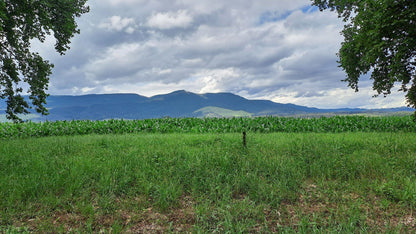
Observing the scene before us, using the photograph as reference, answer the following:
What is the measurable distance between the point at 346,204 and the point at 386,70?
889cm

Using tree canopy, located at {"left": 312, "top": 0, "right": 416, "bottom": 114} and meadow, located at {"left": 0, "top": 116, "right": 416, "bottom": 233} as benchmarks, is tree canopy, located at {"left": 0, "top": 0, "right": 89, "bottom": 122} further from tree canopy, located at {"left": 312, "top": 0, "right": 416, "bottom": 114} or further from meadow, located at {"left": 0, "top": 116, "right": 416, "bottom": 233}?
tree canopy, located at {"left": 312, "top": 0, "right": 416, "bottom": 114}

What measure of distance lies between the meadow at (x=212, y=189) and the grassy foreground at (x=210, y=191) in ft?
0.09

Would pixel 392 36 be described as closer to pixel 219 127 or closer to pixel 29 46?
pixel 219 127

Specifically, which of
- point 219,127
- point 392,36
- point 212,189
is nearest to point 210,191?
point 212,189

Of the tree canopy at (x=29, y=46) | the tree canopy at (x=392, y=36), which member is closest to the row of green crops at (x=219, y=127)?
the tree canopy at (x=29, y=46)

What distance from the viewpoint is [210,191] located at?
6.33 m

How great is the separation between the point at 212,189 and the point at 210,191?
110 millimetres

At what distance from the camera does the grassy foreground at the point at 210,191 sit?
5.06m

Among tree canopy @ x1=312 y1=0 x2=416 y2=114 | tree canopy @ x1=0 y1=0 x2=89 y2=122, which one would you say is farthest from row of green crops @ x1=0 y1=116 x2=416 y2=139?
tree canopy @ x1=312 y1=0 x2=416 y2=114

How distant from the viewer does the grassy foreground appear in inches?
199

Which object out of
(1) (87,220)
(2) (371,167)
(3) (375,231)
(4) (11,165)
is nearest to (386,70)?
(2) (371,167)

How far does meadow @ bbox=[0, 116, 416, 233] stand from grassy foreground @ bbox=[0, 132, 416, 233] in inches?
1.0

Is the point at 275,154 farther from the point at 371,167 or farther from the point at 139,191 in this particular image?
the point at 139,191

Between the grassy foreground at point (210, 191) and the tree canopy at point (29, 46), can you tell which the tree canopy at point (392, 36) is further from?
the tree canopy at point (29, 46)
